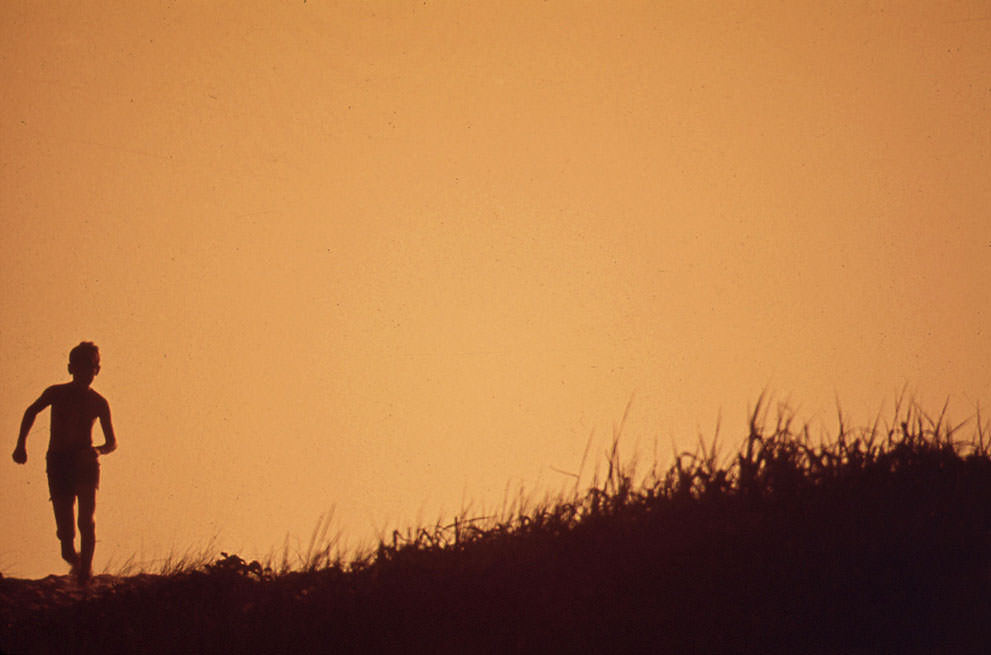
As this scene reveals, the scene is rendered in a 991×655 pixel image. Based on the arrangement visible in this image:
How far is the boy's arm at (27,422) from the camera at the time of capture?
827 centimetres

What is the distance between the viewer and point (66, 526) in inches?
327

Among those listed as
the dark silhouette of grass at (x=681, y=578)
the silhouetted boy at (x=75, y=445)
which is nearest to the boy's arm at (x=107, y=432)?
the silhouetted boy at (x=75, y=445)

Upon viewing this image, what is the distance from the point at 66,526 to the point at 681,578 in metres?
5.51

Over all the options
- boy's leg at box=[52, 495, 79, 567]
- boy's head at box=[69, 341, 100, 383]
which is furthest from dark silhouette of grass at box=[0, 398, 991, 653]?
boy's head at box=[69, 341, 100, 383]

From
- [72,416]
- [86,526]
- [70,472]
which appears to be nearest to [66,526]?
[86,526]

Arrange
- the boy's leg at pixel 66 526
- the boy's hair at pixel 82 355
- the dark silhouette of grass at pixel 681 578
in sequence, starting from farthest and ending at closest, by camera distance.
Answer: the boy's hair at pixel 82 355 → the boy's leg at pixel 66 526 → the dark silhouette of grass at pixel 681 578

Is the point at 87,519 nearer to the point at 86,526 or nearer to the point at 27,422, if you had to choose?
the point at 86,526

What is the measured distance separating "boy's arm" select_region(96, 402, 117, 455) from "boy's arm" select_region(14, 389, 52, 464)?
15.6 inches

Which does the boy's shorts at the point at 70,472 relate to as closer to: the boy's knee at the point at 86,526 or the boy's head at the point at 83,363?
the boy's knee at the point at 86,526

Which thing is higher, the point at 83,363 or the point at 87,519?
the point at 83,363

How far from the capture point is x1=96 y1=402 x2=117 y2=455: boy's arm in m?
8.48

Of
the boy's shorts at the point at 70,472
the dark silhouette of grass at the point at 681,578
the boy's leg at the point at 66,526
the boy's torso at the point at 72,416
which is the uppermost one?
the boy's torso at the point at 72,416

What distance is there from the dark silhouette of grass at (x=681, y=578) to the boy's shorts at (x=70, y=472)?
2.37m

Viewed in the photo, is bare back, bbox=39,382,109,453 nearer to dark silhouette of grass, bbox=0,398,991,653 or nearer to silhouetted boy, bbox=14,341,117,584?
silhouetted boy, bbox=14,341,117,584
